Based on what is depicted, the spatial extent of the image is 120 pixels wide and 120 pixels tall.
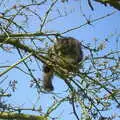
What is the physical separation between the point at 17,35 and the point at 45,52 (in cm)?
49

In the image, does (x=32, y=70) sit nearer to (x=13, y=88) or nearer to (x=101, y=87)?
(x=13, y=88)

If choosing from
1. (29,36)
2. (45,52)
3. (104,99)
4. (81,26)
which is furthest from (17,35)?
(104,99)

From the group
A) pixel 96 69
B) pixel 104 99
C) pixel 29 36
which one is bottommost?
pixel 104 99

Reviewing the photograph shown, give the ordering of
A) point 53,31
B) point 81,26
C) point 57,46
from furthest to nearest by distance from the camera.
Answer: point 57,46 < point 53,31 < point 81,26

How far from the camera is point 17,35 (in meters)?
4.91

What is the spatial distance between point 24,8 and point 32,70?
71 cm

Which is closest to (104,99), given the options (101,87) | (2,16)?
(101,87)

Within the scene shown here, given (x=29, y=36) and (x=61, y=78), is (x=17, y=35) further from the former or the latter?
(x=61, y=78)

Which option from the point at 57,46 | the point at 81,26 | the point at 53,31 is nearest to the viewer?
the point at 81,26

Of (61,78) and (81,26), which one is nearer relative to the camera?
(81,26)

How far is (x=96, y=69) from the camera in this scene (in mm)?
4520

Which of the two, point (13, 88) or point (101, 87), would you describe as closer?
point (101, 87)

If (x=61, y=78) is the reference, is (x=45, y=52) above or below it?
above

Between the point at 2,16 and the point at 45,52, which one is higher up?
the point at 2,16
